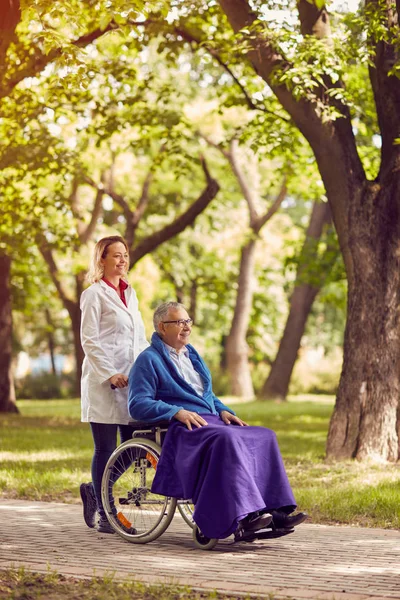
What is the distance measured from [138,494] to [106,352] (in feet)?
3.31

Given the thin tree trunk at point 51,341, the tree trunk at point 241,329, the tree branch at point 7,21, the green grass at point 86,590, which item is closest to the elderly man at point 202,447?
the green grass at point 86,590

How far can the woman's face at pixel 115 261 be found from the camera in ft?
24.6

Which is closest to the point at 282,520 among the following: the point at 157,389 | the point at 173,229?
the point at 157,389

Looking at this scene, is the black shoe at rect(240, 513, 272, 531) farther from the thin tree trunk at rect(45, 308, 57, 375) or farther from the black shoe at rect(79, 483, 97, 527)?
the thin tree trunk at rect(45, 308, 57, 375)

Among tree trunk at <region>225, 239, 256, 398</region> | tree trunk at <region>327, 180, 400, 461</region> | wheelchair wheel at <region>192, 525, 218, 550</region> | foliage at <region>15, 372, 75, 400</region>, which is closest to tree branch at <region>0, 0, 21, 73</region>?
tree trunk at <region>327, 180, 400, 461</region>

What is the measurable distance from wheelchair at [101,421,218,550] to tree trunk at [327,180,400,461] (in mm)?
5097

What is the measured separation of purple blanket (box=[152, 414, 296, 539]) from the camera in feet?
20.8

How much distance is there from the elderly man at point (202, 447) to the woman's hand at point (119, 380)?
187mm

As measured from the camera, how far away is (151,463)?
6949 mm

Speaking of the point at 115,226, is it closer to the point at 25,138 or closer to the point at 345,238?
the point at 25,138

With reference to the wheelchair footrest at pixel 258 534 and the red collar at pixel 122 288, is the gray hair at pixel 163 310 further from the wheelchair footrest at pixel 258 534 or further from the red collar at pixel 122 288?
A: the wheelchair footrest at pixel 258 534

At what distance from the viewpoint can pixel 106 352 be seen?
7.36 m

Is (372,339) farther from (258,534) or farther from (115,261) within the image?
(258,534)

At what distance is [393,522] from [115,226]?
107 feet
